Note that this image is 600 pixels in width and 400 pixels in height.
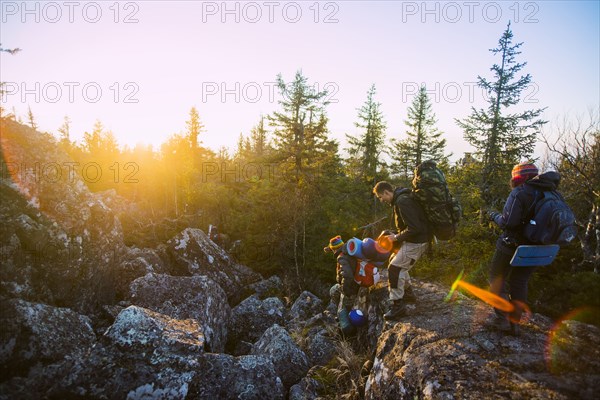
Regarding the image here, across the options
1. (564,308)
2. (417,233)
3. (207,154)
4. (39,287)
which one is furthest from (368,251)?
(207,154)

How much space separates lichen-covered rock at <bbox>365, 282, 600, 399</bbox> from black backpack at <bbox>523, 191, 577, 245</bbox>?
1.41m

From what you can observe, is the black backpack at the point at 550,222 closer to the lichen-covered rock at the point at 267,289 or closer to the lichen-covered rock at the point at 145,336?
the lichen-covered rock at the point at 145,336

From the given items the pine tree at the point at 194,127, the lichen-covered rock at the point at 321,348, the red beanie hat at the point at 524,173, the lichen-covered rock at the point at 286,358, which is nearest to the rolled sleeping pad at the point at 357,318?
the lichen-covered rock at the point at 321,348

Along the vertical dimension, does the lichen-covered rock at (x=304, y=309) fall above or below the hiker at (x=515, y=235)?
below

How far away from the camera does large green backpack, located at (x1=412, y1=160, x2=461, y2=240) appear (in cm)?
466

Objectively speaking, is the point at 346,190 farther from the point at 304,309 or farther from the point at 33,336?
the point at 33,336

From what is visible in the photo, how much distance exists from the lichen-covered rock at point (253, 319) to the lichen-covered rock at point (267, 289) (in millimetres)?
3550

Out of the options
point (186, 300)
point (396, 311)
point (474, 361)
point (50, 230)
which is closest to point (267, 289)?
point (186, 300)

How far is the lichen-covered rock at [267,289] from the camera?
43.0 ft

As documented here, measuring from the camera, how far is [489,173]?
15.9 m

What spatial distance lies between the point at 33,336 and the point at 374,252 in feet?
19.1

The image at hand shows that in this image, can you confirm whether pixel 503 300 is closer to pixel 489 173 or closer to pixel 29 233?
pixel 29 233

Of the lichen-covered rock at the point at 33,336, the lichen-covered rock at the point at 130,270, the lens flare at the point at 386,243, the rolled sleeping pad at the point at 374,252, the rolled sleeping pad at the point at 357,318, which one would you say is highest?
the lens flare at the point at 386,243

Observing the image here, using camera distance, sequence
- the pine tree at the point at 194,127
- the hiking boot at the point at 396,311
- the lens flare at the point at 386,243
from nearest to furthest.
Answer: the hiking boot at the point at 396,311 → the lens flare at the point at 386,243 → the pine tree at the point at 194,127
